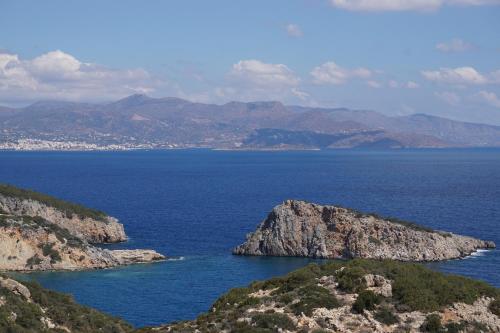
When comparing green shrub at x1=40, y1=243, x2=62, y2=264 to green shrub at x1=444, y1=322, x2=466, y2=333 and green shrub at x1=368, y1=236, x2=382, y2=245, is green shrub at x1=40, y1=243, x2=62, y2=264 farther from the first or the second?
green shrub at x1=444, y1=322, x2=466, y2=333

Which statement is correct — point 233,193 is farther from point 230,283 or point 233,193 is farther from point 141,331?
point 141,331

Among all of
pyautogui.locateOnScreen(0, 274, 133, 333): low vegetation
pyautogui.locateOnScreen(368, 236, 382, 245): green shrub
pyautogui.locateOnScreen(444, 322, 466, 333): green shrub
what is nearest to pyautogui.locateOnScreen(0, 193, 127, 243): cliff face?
pyautogui.locateOnScreen(368, 236, 382, 245): green shrub

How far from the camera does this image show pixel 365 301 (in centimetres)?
4494

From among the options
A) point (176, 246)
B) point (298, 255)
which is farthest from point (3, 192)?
point (298, 255)

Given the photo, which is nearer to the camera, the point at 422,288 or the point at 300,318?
the point at 300,318

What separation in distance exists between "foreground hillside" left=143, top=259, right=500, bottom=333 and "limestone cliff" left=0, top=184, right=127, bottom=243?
72755mm

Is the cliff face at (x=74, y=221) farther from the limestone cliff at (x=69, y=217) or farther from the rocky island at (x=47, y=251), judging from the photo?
the rocky island at (x=47, y=251)

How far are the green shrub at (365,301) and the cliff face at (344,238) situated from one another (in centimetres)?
5769

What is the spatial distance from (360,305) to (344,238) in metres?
62.4

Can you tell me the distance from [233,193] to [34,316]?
14137 centimetres

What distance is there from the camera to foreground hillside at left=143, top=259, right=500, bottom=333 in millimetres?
42750

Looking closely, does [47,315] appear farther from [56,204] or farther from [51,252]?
[56,204]

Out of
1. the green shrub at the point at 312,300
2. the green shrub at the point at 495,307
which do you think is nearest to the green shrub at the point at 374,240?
the green shrub at the point at 495,307

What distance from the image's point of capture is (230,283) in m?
84.6
